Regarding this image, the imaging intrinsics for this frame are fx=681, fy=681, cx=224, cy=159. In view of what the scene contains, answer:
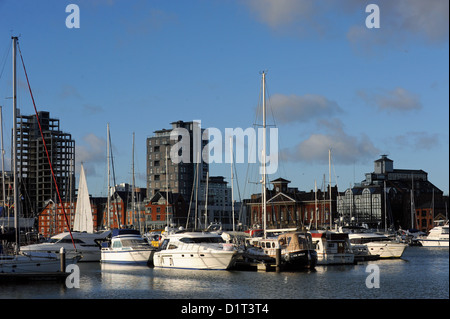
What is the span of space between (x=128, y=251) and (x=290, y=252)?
16962 mm

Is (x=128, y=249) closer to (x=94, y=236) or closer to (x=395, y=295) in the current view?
(x=94, y=236)

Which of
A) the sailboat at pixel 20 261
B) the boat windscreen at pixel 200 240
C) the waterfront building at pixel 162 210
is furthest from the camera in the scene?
the waterfront building at pixel 162 210

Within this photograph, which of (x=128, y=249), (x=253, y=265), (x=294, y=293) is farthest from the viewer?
(x=128, y=249)

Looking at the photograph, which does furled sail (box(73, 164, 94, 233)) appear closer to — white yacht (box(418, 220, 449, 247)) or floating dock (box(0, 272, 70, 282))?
floating dock (box(0, 272, 70, 282))

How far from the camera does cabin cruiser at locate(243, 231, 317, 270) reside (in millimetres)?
59938

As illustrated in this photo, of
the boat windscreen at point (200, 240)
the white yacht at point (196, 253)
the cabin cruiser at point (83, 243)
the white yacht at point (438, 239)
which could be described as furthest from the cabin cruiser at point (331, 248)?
the white yacht at point (438, 239)

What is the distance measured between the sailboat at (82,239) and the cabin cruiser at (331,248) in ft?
80.5

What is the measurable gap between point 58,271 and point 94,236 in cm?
3001

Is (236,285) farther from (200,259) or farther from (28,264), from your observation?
(28,264)

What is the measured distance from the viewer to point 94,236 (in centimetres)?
8000

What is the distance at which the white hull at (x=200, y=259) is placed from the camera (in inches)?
2283

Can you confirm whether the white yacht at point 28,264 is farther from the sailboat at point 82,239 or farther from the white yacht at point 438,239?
the white yacht at point 438,239

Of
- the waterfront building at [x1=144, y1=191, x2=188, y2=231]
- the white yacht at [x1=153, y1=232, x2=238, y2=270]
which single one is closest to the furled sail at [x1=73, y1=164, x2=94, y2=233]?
the white yacht at [x1=153, y1=232, x2=238, y2=270]
